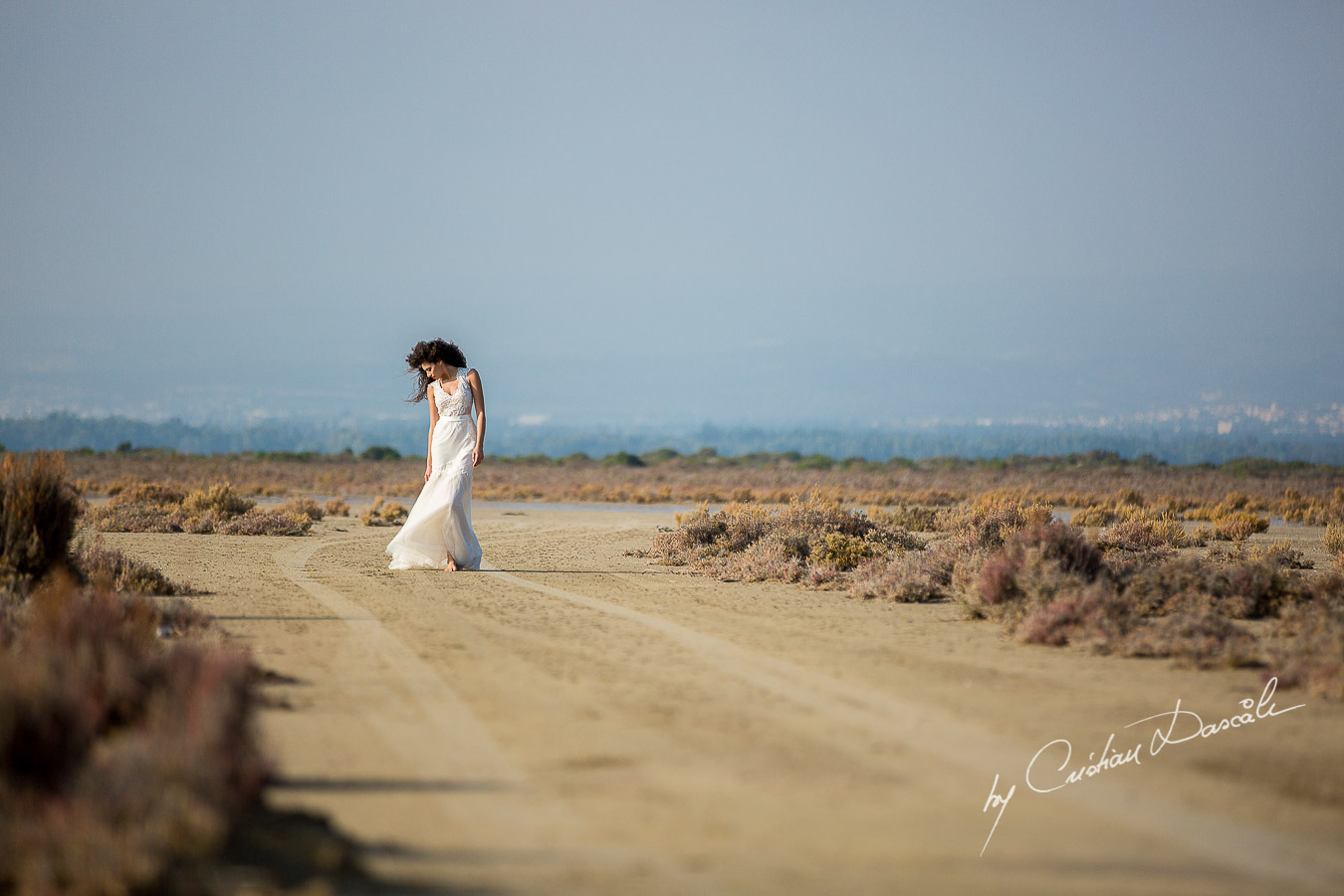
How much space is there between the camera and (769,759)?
15.9 feet

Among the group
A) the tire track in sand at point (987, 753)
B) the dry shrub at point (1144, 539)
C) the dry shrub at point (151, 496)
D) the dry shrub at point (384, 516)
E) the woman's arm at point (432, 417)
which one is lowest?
the dry shrub at point (384, 516)

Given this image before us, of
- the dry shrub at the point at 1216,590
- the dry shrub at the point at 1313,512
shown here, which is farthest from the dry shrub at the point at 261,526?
the dry shrub at the point at 1313,512

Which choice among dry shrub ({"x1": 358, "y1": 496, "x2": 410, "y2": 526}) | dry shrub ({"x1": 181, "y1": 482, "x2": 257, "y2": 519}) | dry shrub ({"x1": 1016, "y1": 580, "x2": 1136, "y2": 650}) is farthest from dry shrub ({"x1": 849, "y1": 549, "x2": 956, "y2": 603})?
dry shrub ({"x1": 181, "y1": 482, "x2": 257, "y2": 519})

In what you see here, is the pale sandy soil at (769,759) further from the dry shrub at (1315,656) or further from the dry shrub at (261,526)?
the dry shrub at (261,526)

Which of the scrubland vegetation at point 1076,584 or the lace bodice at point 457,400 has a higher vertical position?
the lace bodice at point 457,400

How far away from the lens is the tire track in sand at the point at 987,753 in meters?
3.76

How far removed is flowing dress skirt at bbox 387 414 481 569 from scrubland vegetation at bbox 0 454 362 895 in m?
6.87

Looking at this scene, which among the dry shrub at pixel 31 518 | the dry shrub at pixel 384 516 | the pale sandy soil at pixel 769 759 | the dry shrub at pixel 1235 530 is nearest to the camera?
the pale sandy soil at pixel 769 759

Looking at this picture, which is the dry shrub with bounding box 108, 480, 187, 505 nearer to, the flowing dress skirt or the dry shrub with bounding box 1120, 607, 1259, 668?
the flowing dress skirt

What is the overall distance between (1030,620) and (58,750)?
22.8 ft

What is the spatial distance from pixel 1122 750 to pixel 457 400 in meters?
9.33

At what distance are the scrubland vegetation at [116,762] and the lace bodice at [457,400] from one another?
23.5ft

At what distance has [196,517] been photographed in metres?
21.7

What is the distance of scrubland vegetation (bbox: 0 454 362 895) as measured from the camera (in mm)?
3111
